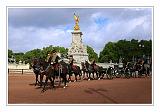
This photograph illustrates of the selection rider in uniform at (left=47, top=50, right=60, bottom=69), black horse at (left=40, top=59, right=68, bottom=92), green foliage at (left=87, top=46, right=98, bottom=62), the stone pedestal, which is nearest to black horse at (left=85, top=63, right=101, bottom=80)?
green foliage at (left=87, top=46, right=98, bottom=62)

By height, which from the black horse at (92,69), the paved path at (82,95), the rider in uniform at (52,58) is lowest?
the paved path at (82,95)

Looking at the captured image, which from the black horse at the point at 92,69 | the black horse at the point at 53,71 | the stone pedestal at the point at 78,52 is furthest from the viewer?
the stone pedestal at the point at 78,52

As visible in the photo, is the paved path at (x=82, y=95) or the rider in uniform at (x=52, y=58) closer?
the paved path at (x=82, y=95)

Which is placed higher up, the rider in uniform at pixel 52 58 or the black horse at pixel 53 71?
the rider in uniform at pixel 52 58

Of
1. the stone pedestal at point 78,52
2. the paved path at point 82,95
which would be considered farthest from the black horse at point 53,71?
the stone pedestal at point 78,52

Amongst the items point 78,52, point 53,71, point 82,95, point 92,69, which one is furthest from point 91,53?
point 82,95

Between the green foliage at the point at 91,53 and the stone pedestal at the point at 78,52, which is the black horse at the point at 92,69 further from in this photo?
the stone pedestal at the point at 78,52

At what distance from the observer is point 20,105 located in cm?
1123

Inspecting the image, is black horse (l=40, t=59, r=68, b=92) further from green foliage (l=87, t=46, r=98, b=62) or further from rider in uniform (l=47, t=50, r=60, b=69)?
green foliage (l=87, t=46, r=98, b=62)

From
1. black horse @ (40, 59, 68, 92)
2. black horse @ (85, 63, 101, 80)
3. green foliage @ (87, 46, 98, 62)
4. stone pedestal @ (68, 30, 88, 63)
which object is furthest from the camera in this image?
stone pedestal @ (68, 30, 88, 63)

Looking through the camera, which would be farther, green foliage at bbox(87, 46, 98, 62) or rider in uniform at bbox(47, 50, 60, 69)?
green foliage at bbox(87, 46, 98, 62)
